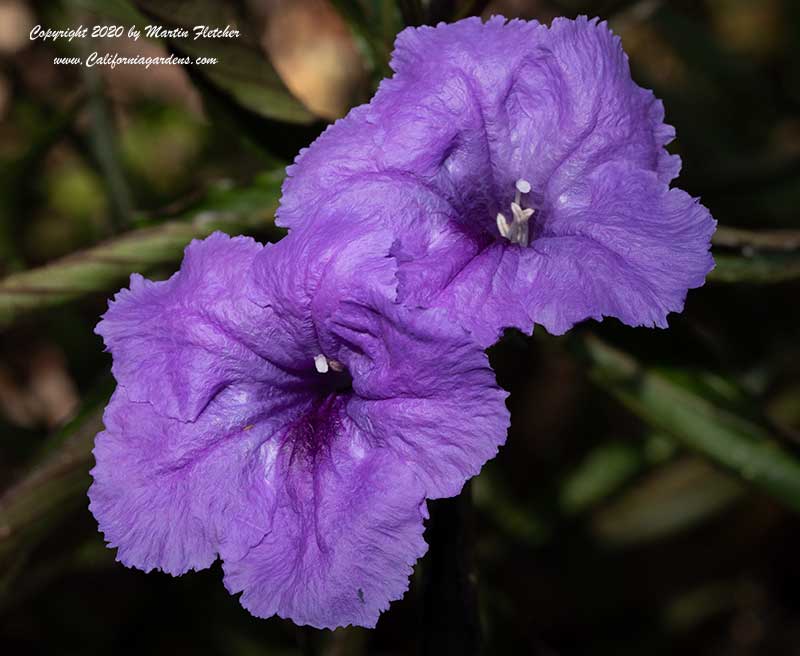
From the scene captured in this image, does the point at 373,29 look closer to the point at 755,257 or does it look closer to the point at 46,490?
the point at 755,257

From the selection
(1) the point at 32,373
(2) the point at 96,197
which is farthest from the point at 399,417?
(1) the point at 32,373

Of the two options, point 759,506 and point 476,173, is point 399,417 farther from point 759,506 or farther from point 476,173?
point 759,506

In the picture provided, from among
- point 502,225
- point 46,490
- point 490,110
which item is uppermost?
point 490,110

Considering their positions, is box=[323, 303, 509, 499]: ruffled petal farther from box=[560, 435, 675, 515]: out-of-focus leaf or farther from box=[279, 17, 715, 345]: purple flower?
box=[560, 435, 675, 515]: out-of-focus leaf

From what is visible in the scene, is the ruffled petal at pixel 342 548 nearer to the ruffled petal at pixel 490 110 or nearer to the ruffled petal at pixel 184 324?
the ruffled petal at pixel 184 324

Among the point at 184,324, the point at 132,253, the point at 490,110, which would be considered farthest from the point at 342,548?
the point at 132,253

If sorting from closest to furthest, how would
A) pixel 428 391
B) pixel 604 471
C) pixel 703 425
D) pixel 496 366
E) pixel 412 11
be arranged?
pixel 428 391 → pixel 412 11 → pixel 703 425 → pixel 604 471 → pixel 496 366

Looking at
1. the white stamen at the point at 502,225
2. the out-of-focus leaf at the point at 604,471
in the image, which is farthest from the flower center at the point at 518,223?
the out-of-focus leaf at the point at 604,471

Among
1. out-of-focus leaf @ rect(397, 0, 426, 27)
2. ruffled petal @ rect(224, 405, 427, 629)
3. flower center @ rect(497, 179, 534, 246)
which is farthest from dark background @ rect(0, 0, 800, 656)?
flower center @ rect(497, 179, 534, 246)
